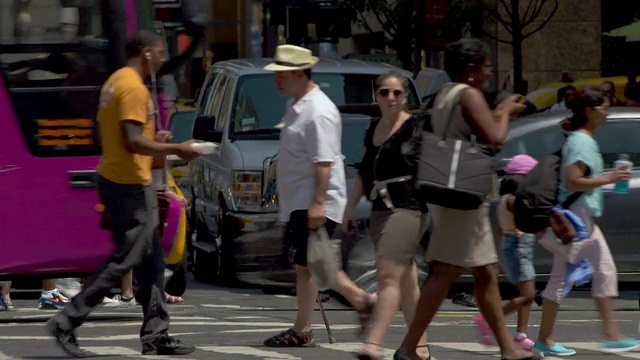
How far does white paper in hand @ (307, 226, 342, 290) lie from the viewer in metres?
9.91

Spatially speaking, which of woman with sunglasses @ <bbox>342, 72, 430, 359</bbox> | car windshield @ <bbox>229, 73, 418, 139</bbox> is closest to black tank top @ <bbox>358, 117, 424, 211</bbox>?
woman with sunglasses @ <bbox>342, 72, 430, 359</bbox>

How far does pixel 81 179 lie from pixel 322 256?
9.50ft

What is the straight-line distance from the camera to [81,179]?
40.1 ft

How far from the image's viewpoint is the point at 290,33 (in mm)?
23641

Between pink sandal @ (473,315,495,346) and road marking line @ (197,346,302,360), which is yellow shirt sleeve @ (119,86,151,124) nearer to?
road marking line @ (197,346,302,360)

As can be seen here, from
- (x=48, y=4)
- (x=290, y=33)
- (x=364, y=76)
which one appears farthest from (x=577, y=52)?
(x=48, y=4)

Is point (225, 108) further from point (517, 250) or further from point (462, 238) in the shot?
point (462, 238)

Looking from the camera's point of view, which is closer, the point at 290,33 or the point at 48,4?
the point at 48,4

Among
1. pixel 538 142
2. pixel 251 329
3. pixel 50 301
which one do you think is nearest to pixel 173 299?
pixel 50 301

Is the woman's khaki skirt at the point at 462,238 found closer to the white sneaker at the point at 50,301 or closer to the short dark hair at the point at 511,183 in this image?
the short dark hair at the point at 511,183

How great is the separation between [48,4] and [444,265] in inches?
180

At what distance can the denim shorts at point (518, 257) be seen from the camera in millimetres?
11086

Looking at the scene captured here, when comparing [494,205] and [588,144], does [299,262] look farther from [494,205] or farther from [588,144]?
[494,205]

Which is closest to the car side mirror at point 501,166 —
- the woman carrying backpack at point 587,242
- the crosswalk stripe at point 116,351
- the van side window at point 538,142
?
the van side window at point 538,142
